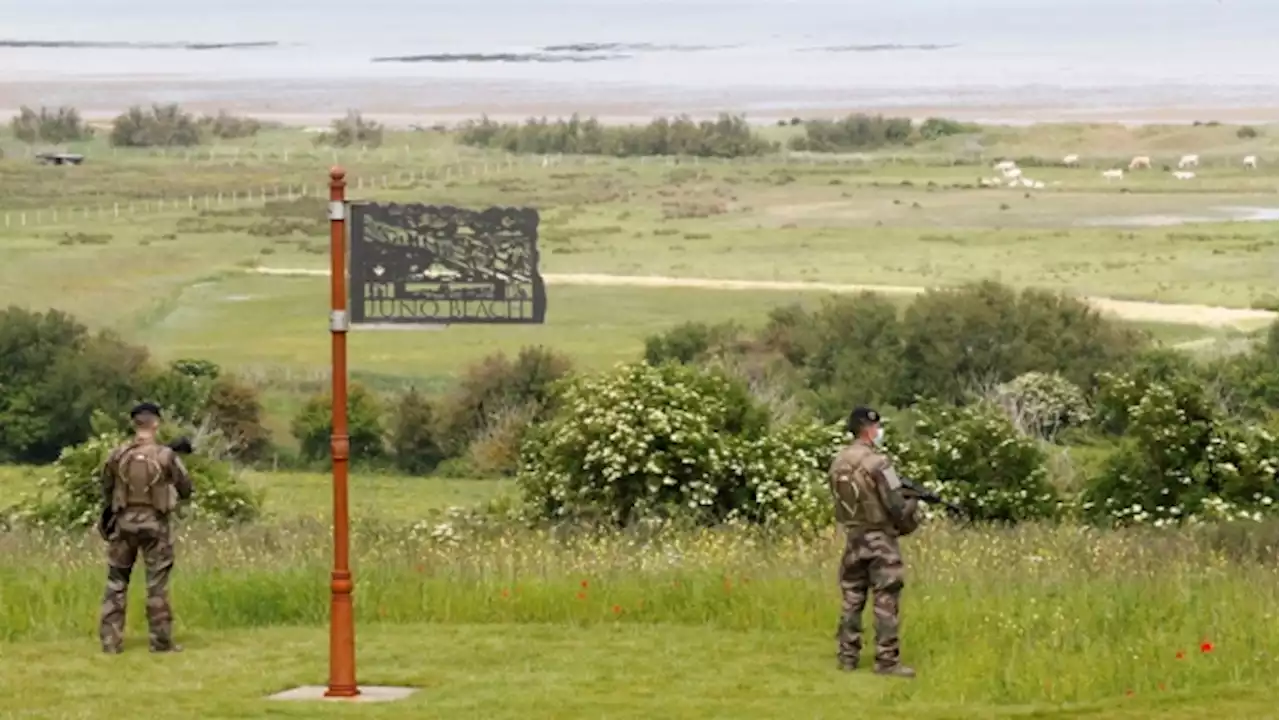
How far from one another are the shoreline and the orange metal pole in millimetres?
116281

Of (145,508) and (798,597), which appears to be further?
(798,597)

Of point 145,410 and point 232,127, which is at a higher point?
point 145,410

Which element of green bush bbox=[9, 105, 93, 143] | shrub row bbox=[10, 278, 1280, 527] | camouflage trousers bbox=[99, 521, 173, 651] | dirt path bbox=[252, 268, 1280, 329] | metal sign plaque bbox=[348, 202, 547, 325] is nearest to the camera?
metal sign plaque bbox=[348, 202, 547, 325]

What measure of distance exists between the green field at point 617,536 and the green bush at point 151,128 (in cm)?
461

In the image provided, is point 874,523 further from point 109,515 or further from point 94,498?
point 94,498

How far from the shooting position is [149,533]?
1579 cm

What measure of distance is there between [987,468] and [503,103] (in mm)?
102431

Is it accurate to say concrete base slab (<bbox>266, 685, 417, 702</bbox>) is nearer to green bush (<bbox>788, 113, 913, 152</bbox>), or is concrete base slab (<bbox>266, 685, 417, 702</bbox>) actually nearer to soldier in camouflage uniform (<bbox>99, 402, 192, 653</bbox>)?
soldier in camouflage uniform (<bbox>99, 402, 192, 653</bbox>)

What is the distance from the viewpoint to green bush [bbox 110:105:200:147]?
438 feet

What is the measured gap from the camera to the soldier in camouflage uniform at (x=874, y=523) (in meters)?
14.9

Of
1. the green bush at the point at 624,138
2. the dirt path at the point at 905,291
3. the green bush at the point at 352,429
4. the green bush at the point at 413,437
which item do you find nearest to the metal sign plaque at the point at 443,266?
the green bush at the point at 352,429

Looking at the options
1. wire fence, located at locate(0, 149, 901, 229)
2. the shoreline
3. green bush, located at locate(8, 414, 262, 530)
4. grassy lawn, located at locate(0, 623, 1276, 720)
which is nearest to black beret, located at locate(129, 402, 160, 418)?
grassy lawn, located at locate(0, 623, 1276, 720)

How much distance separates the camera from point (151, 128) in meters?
135

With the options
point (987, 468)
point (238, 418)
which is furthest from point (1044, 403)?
point (987, 468)
